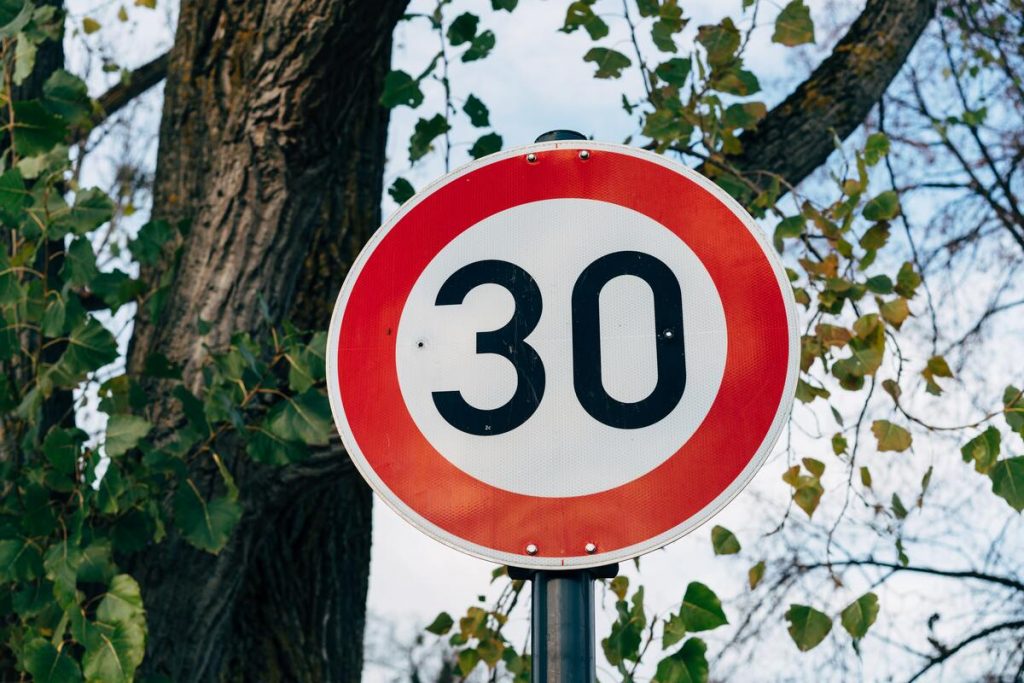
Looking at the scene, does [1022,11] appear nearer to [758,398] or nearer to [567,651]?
[758,398]

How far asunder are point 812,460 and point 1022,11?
2.29 meters

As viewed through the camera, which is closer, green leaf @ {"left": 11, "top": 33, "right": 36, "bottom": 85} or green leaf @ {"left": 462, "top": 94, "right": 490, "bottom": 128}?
green leaf @ {"left": 11, "top": 33, "right": 36, "bottom": 85}

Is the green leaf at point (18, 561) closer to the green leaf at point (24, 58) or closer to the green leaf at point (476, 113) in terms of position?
the green leaf at point (24, 58)

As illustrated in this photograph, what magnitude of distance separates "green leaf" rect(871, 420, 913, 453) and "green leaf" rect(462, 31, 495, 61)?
3.62ft

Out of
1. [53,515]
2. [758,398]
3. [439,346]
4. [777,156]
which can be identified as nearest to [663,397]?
[758,398]

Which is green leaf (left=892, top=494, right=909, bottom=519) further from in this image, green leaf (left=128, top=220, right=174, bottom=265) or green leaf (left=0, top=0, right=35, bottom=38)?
green leaf (left=0, top=0, right=35, bottom=38)

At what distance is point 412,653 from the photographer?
13.9m

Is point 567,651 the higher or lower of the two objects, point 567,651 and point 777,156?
the lower

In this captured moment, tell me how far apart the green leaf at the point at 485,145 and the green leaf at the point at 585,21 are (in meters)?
0.28

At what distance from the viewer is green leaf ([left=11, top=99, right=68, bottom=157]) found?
6.95ft

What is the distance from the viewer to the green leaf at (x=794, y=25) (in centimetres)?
234

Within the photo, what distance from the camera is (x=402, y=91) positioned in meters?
2.37

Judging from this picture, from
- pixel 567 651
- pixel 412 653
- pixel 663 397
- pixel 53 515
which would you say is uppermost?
pixel 412 653

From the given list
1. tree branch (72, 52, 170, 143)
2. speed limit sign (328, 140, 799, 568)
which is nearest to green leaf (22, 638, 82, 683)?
speed limit sign (328, 140, 799, 568)
